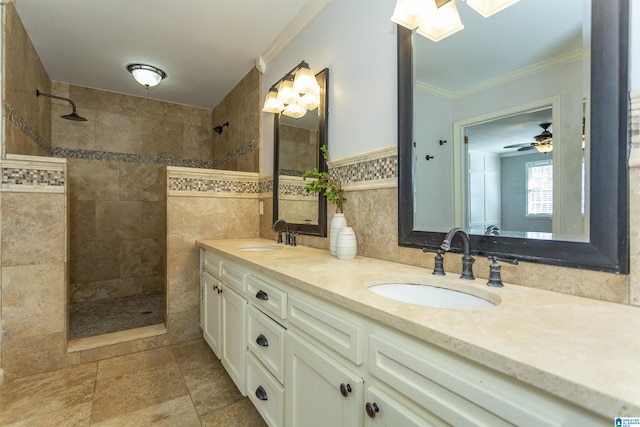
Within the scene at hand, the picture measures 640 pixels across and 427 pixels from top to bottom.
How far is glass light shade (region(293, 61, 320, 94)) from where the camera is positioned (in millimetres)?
1916

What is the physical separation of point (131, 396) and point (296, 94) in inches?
83.2

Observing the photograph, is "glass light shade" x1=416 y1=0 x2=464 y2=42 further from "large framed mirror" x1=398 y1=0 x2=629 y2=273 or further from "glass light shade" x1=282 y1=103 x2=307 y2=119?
"glass light shade" x1=282 y1=103 x2=307 y2=119

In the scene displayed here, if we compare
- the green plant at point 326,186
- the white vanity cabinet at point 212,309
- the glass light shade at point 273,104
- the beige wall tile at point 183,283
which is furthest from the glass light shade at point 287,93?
the beige wall tile at point 183,283

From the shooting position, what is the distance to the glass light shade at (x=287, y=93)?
82.2 inches

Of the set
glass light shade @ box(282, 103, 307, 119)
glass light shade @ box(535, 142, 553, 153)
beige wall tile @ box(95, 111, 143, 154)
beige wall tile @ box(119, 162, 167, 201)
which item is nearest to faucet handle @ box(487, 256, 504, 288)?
glass light shade @ box(535, 142, 553, 153)

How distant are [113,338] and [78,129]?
2416mm

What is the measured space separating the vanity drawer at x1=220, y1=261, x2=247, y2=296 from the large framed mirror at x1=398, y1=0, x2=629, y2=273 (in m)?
0.83

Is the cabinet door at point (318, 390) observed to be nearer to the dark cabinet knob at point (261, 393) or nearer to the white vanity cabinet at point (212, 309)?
the dark cabinet knob at point (261, 393)

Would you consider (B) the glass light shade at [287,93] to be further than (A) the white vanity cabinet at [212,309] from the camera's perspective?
Yes

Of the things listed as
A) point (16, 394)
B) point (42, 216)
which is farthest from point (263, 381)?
point (42, 216)

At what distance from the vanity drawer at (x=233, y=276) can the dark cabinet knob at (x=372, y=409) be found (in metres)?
0.90

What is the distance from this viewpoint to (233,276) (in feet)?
5.54

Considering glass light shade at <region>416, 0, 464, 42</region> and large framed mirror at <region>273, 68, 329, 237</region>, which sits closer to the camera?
glass light shade at <region>416, 0, 464, 42</region>

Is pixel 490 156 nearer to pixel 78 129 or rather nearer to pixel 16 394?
pixel 16 394
